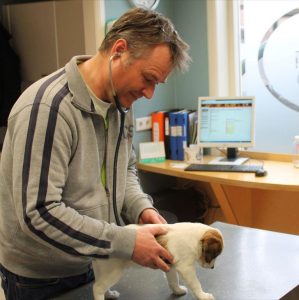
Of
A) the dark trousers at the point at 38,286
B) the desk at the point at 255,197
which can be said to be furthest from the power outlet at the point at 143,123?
the dark trousers at the point at 38,286

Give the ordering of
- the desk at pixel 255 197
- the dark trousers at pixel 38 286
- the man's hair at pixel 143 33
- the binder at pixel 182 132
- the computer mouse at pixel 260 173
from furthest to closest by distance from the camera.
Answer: the binder at pixel 182 132, the desk at pixel 255 197, the computer mouse at pixel 260 173, the dark trousers at pixel 38 286, the man's hair at pixel 143 33

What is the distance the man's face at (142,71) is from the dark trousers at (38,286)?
A: 1.81ft

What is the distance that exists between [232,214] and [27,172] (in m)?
2.07

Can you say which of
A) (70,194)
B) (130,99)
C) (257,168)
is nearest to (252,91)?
(257,168)

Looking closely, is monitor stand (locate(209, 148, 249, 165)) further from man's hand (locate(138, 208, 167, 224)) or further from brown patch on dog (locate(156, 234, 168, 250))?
brown patch on dog (locate(156, 234, 168, 250))

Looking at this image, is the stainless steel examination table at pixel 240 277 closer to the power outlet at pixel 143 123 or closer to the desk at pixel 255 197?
the desk at pixel 255 197

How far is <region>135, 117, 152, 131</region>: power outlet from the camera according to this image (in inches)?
125

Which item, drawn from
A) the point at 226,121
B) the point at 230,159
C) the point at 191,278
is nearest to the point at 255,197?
the point at 230,159

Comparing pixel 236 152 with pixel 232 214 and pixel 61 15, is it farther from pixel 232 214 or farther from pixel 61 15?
pixel 61 15

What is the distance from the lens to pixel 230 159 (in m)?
3.03

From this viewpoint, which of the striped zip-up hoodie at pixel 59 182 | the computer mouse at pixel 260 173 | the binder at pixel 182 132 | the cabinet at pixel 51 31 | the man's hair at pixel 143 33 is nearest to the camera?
the striped zip-up hoodie at pixel 59 182

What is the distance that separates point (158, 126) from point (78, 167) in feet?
6.92

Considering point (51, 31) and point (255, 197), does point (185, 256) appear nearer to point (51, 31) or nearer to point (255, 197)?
point (255, 197)

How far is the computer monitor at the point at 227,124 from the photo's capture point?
296cm
